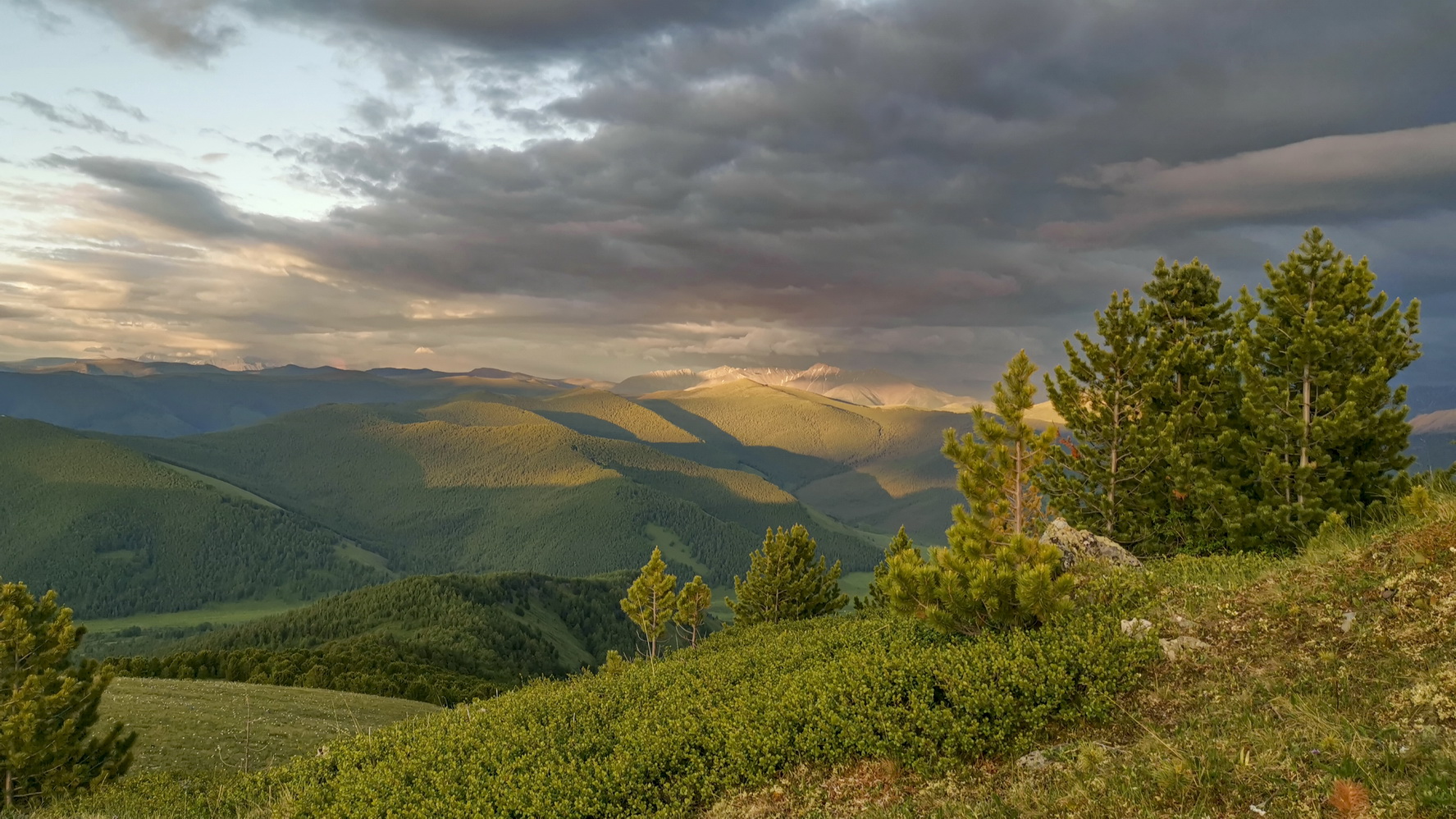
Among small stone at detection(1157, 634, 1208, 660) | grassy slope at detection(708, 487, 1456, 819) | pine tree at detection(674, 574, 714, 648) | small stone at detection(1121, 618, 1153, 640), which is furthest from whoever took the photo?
pine tree at detection(674, 574, 714, 648)

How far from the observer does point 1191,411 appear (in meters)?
33.9

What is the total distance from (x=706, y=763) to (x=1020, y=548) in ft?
26.0

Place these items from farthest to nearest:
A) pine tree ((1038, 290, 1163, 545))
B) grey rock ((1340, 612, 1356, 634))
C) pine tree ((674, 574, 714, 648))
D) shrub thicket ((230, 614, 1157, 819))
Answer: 1. pine tree ((674, 574, 714, 648))
2. pine tree ((1038, 290, 1163, 545))
3. grey rock ((1340, 612, 1356, 634))
4. shrub thicket ((230, 614, 1157, 819))

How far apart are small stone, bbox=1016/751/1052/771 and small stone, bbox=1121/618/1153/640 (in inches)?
157

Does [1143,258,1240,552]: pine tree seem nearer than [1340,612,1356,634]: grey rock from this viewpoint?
No

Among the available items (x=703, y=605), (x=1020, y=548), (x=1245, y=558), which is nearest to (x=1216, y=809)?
(x=1020, y=548)

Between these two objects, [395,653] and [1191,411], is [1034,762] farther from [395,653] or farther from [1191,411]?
[395,653]

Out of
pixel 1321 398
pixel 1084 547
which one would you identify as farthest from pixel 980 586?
pixel 1321 398

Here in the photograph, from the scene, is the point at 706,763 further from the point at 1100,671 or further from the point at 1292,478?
the point at 1292,478

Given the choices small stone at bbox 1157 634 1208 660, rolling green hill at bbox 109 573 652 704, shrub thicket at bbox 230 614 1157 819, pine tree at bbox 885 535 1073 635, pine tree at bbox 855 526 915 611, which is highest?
pine tree at bbox 885 535 1073 635

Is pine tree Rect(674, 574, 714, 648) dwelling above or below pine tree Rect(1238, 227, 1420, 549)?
below

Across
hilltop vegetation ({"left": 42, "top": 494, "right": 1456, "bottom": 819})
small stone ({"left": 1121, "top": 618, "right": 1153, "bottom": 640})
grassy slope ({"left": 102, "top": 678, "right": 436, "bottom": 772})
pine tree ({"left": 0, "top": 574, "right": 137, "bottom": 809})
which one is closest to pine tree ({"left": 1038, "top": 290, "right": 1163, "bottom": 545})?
hilltop vegetation ({"left": 42, "top": 494, "right": 1456, "bottom": 819})

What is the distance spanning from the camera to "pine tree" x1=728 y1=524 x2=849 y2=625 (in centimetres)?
5728

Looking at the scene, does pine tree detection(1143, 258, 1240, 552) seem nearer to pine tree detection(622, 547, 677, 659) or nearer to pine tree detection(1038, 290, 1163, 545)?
pine tree detection(1038, 290, 1163, 545)
